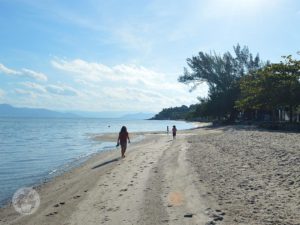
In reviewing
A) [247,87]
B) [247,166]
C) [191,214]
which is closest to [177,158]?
[247,166]

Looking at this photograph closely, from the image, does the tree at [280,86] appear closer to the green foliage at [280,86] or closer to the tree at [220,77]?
the green foliage at [280,86]

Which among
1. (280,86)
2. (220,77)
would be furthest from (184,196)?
(220,77)

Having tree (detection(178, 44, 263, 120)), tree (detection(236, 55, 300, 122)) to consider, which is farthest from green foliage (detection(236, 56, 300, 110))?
tree (detection(178, 44, 263, 120))

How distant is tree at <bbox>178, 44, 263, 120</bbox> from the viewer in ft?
258

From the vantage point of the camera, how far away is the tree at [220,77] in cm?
7856

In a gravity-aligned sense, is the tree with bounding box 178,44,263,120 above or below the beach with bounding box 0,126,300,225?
above

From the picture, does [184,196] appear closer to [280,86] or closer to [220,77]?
[280,86]

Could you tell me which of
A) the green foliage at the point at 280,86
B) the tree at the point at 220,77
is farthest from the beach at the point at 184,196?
the tree at the point at 220,77

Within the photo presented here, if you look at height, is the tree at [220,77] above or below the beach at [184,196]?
above

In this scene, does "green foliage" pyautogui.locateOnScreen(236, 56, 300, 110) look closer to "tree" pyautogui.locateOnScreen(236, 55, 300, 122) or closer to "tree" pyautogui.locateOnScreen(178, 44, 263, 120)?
"tree" pyautogui.locateOnScreen(236, 55, 300, 122)

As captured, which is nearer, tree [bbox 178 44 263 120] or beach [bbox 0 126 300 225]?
beach [bbox 0 126 300 225]

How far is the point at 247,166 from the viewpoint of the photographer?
1609 centimetres

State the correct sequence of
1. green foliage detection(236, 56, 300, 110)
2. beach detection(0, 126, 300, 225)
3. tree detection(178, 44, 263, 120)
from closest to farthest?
beach detection(0, 126, 300, 225) < green foliage detection(236, 56, 300, 110) < tree detection(178, 44, 263, 120)

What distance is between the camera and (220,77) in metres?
80.9
